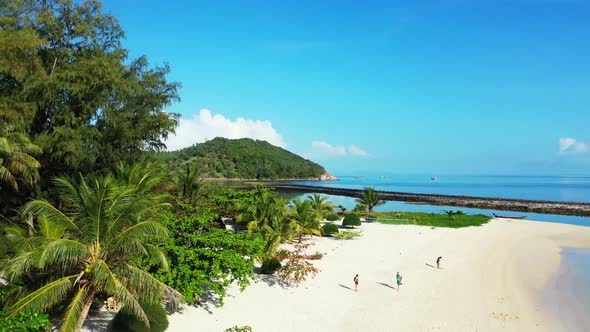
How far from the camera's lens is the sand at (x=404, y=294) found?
48.3 ft

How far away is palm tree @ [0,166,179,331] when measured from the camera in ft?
32.0

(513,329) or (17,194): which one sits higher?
(17,194)

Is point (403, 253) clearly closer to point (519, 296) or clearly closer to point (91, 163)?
point (519, 296)

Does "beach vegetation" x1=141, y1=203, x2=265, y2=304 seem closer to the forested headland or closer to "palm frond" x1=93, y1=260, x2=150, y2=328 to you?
the forested headland

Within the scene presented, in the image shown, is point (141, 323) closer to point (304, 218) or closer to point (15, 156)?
point (15, 156)

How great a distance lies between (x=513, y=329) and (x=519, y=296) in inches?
198

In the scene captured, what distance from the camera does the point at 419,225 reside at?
42.6 metres

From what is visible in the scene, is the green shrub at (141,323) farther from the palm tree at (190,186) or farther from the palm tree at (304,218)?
the palm tree at (304,218)

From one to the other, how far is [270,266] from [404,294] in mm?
7084

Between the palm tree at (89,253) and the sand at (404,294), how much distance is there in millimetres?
3514

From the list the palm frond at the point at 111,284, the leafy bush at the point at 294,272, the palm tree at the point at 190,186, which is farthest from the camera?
the palm tree at the point at 190,186

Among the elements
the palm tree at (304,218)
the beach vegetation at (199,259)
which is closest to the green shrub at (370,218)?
the palm tree at (304,218)

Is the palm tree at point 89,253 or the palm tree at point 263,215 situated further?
the palm tree at point 263,215

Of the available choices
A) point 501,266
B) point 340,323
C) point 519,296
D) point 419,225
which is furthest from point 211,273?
point 419,225
